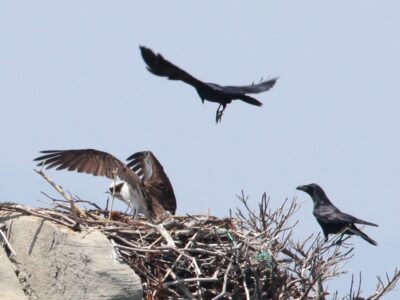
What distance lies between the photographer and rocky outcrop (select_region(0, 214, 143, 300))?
364 inches

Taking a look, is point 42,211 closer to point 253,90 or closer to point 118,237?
point 118,237

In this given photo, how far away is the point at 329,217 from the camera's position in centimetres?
1353

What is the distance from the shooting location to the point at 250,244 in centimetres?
1073

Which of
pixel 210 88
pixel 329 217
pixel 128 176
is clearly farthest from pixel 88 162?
pixel 329 217

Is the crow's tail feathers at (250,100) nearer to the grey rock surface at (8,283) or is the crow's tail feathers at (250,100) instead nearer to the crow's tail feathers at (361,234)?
the crow's tail feathers at (361,234)

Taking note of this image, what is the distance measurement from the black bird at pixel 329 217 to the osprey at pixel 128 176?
203 centimetres

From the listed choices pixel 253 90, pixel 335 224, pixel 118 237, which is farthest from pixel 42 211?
pixel 335 224

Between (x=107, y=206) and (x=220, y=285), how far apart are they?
70.1 inches

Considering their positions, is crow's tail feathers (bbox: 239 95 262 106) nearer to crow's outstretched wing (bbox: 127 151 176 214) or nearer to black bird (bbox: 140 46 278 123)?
black bird (bbox: 140 46 278 123)

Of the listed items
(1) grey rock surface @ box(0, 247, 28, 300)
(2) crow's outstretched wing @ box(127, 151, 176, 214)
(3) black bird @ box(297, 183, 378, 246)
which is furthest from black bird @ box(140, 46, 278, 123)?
(1) grey rock surface @ box(0, 247, 28, 300)

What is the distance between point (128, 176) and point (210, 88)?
1.35m

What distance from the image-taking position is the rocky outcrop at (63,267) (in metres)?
9.24

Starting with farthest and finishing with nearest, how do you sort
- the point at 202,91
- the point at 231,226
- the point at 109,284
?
the point at 202,91, the point at 231,226, the point at 109,284

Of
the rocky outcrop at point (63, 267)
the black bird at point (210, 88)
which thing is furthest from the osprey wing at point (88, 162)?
the rocky outcrop at point (63, 267)
